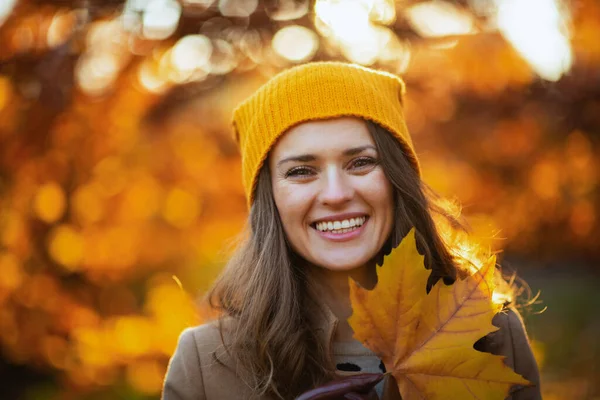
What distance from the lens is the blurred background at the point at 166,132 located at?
332 centimetres

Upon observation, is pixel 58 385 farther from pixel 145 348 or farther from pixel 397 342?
pixel 397 342

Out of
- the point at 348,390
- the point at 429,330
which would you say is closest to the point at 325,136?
the point at 429,330

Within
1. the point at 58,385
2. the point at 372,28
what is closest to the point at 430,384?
the point at 372,28

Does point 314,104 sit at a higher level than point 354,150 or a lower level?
higher

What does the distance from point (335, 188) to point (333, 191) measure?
0.01 m

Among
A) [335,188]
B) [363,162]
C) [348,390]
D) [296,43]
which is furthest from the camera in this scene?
[296,43]

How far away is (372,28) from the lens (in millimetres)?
3574

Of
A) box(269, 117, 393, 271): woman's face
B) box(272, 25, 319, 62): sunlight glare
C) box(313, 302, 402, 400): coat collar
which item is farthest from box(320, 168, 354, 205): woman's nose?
box(272, 25, 319, 62): sunlight glare

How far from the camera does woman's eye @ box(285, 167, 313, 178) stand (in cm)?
200

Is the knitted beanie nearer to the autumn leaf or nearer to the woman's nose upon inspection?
the woman's nose

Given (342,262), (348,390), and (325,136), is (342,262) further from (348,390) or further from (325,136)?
(348,390)

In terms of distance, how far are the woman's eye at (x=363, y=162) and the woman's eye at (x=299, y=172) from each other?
0.15 m

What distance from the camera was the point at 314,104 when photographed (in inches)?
78.8

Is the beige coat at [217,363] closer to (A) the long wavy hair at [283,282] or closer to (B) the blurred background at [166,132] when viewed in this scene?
(A) the long wavy hair at [283,282]
